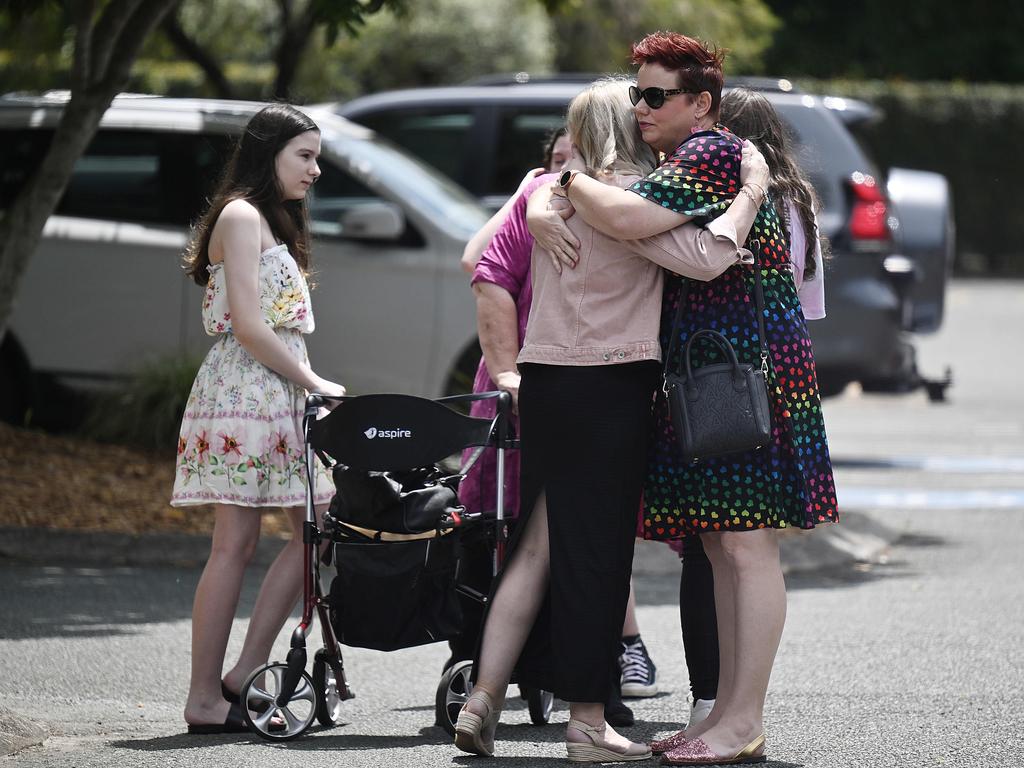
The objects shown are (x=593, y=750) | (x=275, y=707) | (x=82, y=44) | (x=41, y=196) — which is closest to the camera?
(x=593, y=750)

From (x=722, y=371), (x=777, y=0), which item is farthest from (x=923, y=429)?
(x=777, y=0)

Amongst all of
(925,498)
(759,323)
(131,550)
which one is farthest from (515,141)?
(759,323)

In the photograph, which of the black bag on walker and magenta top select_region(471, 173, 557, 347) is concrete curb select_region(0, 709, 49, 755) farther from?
magenta top select_region(471, 173, 557, 347)

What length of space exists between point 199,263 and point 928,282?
7.01 m

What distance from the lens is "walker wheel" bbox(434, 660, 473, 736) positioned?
16.3 ft

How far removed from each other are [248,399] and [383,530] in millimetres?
623

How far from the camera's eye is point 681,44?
450 cm

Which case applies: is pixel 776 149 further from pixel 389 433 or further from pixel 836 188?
pixel 836 188

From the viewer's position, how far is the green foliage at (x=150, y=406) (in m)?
9.28

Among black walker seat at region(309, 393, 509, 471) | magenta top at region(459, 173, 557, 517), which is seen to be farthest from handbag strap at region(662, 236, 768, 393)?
magenta top at region(459, 173, 557, 517)

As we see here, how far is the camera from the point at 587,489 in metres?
4.55

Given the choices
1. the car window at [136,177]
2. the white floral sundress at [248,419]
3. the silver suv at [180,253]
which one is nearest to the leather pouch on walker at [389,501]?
the white floral sundress at [248,419]

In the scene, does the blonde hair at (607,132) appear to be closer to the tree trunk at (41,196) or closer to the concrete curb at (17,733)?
the concrete curb at (17,733)

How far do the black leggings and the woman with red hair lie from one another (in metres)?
0.39
